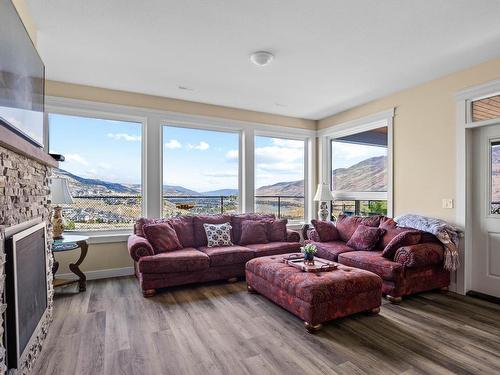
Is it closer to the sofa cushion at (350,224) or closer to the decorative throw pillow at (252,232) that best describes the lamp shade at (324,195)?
the sofa cushion at (350,224)

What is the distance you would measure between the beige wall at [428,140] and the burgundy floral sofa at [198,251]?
1815mm

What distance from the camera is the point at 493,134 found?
3.35m

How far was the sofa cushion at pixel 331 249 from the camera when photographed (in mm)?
3912

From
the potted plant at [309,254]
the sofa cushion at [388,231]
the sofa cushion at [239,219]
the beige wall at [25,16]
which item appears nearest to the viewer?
the beige wall at [25,16]

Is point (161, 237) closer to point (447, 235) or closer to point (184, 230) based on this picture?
point (184, 230)

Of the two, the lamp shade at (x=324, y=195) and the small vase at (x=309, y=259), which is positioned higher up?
the lamp shade at (x=324, y=195)

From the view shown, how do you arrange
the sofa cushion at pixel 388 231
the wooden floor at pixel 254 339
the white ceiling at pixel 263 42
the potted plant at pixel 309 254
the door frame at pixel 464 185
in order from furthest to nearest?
1. the sofa cushion at pixel 388 231
2. the door frame at pixel 464 185
3. the potted plant at pixel 309 254
4. the white ceiling at pixel 263 42
5. the wooden floor at pixel 254 339

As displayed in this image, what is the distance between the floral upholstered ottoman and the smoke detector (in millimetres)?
2226

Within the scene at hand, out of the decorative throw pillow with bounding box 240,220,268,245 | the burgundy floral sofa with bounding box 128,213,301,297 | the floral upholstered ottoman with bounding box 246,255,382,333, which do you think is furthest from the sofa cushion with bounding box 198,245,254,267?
the floral upholstered ottoman with bounding box 246,255,382,333

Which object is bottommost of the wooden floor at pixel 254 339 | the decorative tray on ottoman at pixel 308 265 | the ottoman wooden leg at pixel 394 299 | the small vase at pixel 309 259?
the wooden floor at pixel 254 339

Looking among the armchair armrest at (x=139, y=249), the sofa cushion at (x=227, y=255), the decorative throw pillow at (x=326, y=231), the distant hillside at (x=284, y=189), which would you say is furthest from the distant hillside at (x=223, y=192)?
the armchair armrest at (x=139, y=249)

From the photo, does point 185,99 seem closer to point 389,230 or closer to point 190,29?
point 190,29

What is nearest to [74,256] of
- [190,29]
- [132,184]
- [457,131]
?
[132,184]

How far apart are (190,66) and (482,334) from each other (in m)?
3.89
